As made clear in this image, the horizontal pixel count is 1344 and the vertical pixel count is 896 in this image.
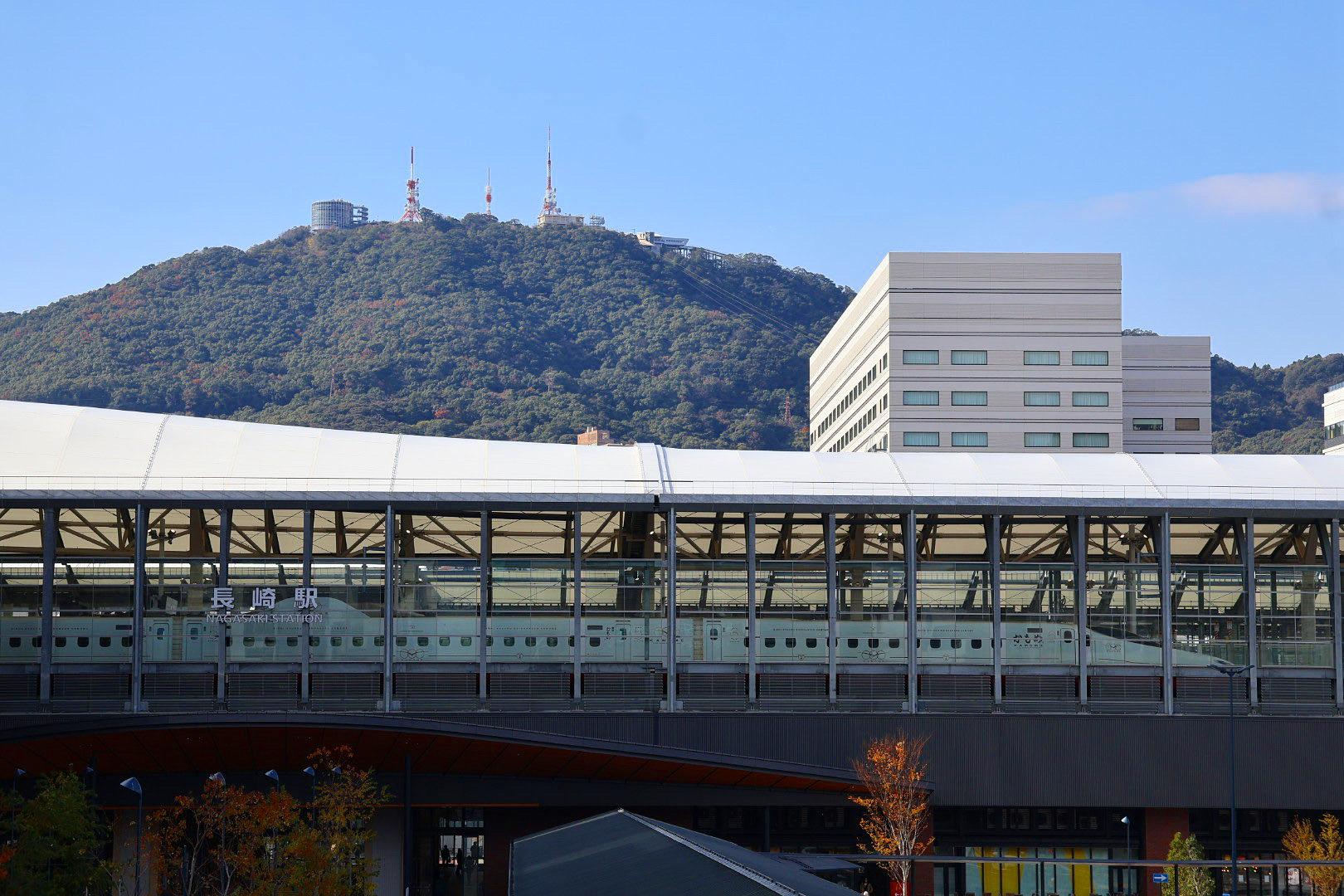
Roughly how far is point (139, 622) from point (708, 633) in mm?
18603

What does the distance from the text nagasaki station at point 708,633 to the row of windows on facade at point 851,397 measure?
6982 cm

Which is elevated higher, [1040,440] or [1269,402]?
[1269,402]

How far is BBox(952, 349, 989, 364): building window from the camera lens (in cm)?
12112

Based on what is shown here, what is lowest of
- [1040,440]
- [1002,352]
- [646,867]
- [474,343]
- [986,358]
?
[646,867]

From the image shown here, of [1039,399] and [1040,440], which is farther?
[1039,399]

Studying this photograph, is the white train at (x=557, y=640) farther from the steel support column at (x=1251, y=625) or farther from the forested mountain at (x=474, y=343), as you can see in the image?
the forested mountain at (x=474, y=343)

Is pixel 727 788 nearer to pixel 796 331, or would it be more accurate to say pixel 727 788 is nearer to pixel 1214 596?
pixel 1214 596

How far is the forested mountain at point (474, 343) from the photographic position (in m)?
139

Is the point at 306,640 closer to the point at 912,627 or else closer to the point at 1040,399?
the point at 912,627

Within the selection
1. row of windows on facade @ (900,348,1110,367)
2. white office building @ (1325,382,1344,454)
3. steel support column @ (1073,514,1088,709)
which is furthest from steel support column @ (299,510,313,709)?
white office building @ (1325,382,1344,454)

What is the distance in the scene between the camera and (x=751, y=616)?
5288 cm

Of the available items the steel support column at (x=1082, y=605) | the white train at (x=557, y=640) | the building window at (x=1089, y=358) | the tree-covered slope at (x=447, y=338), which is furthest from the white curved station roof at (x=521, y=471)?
the tree-covered slope at (x=447, y=338)

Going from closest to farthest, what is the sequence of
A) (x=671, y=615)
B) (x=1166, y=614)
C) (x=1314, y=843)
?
(x=1314, y=843) → (x=671, y=615) → (x=1166, y=614)

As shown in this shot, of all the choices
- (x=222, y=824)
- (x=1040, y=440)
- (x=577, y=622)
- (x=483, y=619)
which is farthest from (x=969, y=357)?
(x=222, y=824)
